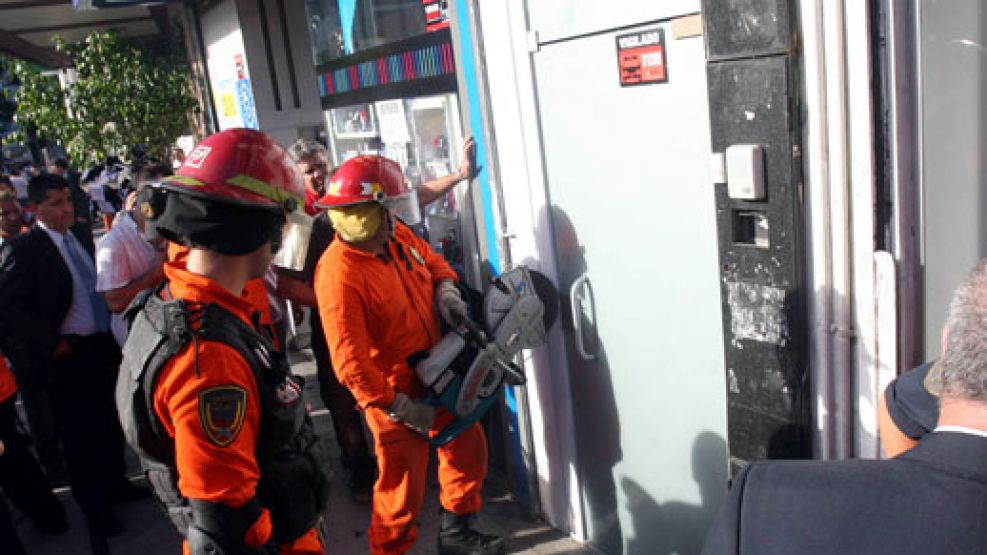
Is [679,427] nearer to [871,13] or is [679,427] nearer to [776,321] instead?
[776,321]

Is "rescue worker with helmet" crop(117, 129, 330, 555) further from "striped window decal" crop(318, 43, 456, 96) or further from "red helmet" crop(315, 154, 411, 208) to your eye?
"striped window decal" crop(318, 43, 456, 96)

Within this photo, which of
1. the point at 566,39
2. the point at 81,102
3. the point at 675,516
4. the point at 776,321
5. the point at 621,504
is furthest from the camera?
the point at 81,102

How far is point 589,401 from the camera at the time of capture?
10.5 feet

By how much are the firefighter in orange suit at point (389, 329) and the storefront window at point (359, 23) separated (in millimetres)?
923

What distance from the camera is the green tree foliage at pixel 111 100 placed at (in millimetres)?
9859

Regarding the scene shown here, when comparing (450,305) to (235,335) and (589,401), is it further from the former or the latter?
(235,335)

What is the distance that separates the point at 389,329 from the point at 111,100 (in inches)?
336

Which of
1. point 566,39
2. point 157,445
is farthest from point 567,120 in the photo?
point 157,445

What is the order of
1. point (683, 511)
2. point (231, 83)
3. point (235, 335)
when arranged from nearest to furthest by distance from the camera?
point (235, 335)
point (683, 511)
point (231, 83)

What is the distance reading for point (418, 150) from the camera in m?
4.07

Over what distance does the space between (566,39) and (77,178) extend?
1035cm

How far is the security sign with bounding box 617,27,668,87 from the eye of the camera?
2.34 metres

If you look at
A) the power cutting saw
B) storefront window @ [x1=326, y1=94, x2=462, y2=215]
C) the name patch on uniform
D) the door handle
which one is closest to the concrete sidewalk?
the power cutting saw

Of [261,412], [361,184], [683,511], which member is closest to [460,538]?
[683,511]
